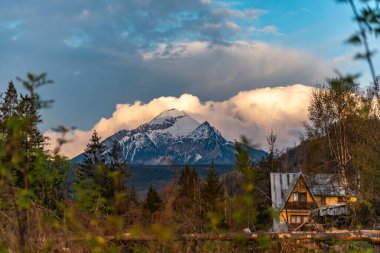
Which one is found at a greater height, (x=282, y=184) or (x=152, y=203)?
(x=282, y=184)

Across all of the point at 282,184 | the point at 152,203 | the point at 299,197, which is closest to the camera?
the point at 152,203

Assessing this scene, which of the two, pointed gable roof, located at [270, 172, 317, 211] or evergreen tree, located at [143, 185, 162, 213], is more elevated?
pointed gable roof, located at [270, 172, 317, 211]

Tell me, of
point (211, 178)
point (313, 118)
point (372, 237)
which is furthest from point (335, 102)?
point (372, 237)

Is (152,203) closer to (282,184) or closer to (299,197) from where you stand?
(282,184)

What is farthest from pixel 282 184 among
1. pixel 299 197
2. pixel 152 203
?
pixel 152 203

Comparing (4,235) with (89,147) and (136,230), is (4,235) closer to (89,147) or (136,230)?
(136,230)

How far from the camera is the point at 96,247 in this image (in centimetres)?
328

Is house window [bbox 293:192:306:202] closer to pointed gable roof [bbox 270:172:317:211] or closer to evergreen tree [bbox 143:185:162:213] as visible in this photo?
pointed gable roof [bbox 270:172:317:211]

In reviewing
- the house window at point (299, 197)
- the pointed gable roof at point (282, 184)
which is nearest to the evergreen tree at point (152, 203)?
the pointed gable roof at point (282, 184)

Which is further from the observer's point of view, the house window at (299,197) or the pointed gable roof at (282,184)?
the house window at (299,197)

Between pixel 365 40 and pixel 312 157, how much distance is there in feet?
130

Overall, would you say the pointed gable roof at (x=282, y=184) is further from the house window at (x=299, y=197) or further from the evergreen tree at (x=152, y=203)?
the evergreen tree at (x=152, y=203)

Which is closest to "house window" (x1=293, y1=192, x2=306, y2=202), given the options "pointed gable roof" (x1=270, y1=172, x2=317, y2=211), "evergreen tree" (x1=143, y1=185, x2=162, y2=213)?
"pointed gable roof" (x1=270, y1=172, x2=317, y2=211)

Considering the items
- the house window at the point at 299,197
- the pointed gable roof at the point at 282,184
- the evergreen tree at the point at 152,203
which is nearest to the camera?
the evergreen tree at the point at 152,203
